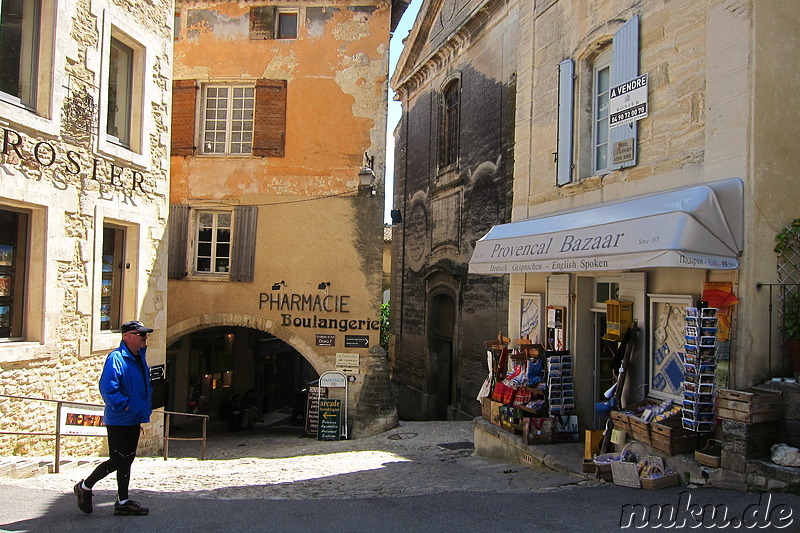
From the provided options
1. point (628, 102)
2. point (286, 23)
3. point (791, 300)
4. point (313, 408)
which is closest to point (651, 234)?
point (791, 300)

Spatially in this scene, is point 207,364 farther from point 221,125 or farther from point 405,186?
point 405,186

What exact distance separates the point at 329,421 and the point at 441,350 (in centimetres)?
492

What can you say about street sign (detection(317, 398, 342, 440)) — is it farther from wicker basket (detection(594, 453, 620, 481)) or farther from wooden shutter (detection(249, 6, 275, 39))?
wooden shutter (detection(249, 6, 275, 39))

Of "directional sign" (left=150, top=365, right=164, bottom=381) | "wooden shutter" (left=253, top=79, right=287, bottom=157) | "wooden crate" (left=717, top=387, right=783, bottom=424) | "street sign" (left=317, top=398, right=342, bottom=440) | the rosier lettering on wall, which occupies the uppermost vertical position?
"wooden shutter" (left=253, top=79, right=287, bottom=157)

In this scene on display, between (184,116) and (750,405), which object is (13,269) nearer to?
(184,116)

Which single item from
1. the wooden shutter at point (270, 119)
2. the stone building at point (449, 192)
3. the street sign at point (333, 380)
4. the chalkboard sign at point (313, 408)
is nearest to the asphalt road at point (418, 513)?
the street sign at point (333, 380)

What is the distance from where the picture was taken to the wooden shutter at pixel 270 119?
45.5 ft

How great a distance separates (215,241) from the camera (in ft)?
45.9

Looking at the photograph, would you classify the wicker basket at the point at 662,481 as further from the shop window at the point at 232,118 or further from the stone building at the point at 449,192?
the shop window at the point at 232,118

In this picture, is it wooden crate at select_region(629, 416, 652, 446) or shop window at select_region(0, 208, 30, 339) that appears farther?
shop window at select_region(0, 208, 30, 339)

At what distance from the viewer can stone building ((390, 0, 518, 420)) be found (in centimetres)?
1415

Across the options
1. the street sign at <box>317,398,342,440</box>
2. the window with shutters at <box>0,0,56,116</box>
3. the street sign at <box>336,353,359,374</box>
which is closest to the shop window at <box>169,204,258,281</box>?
the street sign at <box>336,353,359,374</box>

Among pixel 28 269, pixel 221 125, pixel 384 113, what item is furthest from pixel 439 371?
pixel 28 269

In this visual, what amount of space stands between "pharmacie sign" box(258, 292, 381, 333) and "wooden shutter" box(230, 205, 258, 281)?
624mm
